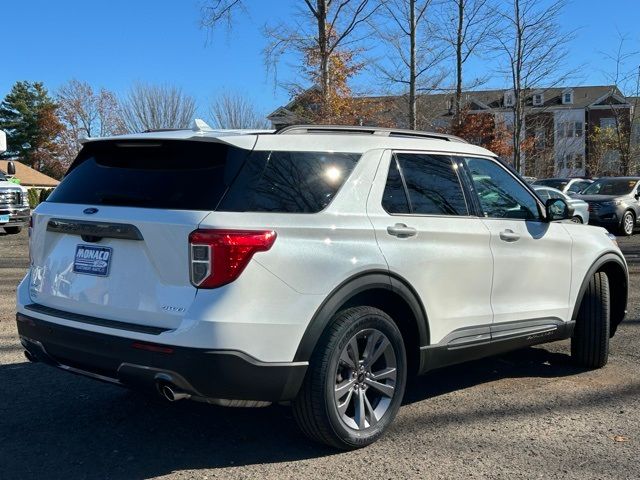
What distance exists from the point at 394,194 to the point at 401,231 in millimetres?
269

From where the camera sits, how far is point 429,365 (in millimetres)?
4020

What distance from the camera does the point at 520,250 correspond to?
4.62 meters

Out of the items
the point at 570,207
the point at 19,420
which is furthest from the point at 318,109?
the point at 19,420

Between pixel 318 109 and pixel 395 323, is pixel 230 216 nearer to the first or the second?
pixel 395 323

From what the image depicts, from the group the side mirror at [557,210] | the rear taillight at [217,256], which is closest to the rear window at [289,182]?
the rear taillight at [217,256]

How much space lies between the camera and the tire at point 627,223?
17391 millimetres

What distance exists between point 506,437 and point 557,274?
1.54 meters

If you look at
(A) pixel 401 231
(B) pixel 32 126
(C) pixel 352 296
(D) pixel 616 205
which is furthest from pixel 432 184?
(B) pixel 32 126

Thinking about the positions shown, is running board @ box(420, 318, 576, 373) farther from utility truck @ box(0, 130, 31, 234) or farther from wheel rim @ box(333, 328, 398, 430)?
utility truck @ box(0, 130, 31, 234)

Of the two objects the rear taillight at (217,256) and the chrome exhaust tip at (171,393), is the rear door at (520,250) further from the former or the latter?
the chrome exhaust tip at (171,393)

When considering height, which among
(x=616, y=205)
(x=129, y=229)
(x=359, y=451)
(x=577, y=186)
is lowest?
(x=359, y=451)

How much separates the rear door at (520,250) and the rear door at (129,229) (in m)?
2.06

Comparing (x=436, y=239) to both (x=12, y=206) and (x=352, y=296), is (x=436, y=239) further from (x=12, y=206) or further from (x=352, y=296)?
(x=12, y=206)

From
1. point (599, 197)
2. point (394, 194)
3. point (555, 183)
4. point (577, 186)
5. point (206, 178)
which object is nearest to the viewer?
point (206, 178)
